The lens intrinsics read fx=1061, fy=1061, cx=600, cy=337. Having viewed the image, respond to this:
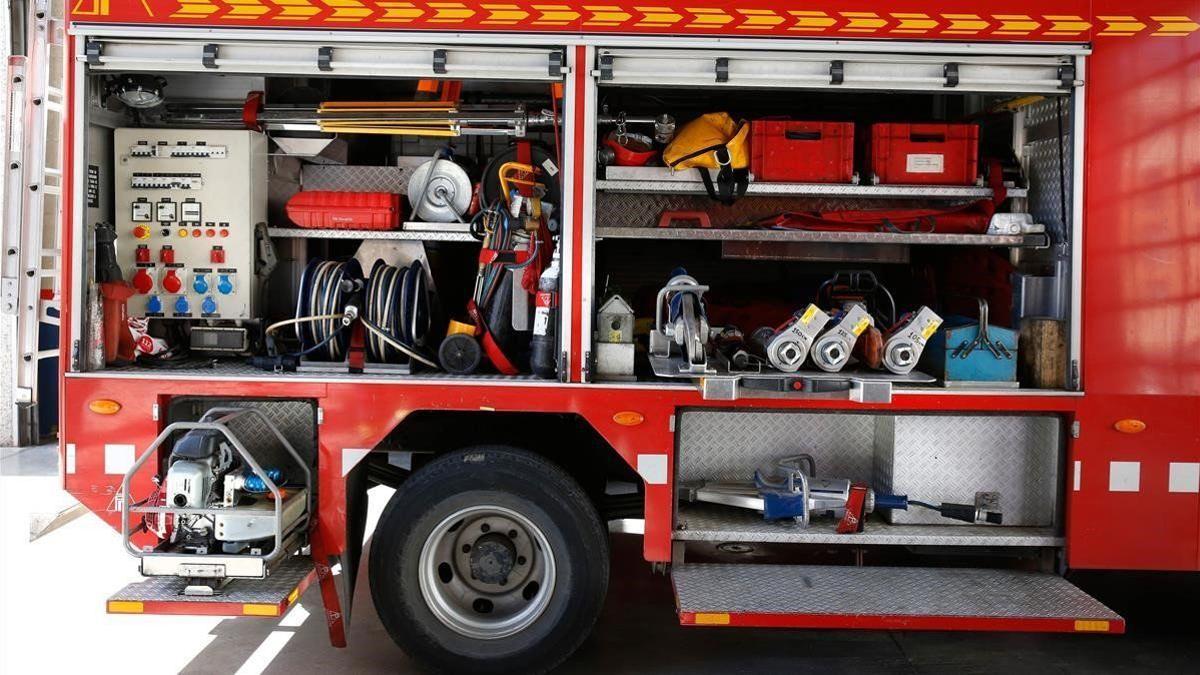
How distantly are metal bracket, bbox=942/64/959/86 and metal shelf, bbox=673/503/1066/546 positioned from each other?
201cm

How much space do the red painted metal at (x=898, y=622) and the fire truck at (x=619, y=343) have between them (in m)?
0.01

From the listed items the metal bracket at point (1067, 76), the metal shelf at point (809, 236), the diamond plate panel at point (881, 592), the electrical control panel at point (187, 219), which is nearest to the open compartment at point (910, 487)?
the diamond plate panel at point (881, 592)

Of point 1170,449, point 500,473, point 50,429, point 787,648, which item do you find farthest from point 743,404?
point 50,429

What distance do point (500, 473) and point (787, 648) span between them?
1.80m

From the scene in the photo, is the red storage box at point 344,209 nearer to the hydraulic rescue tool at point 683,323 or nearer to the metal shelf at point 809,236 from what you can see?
the metal shelf at point 809,236

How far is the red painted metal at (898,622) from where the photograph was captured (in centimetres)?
431

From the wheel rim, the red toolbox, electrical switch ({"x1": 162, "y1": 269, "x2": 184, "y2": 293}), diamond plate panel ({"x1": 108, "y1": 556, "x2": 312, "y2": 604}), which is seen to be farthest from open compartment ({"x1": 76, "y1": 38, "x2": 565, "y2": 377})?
the red toolbox

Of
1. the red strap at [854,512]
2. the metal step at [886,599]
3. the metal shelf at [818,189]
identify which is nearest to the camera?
the metal step at [886,599]

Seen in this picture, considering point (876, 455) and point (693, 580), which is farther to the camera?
point (876, 455)

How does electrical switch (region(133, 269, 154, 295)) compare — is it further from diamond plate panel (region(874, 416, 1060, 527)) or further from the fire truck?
diamond plate panel (region(874, 416, 1060, 527))

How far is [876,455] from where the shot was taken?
17.0 feet

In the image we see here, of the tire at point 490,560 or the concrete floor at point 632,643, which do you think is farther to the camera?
the concrete floor at point 632,643

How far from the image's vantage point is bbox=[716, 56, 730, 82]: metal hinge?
15.1ft

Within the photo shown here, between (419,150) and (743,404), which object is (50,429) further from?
(743,404)
